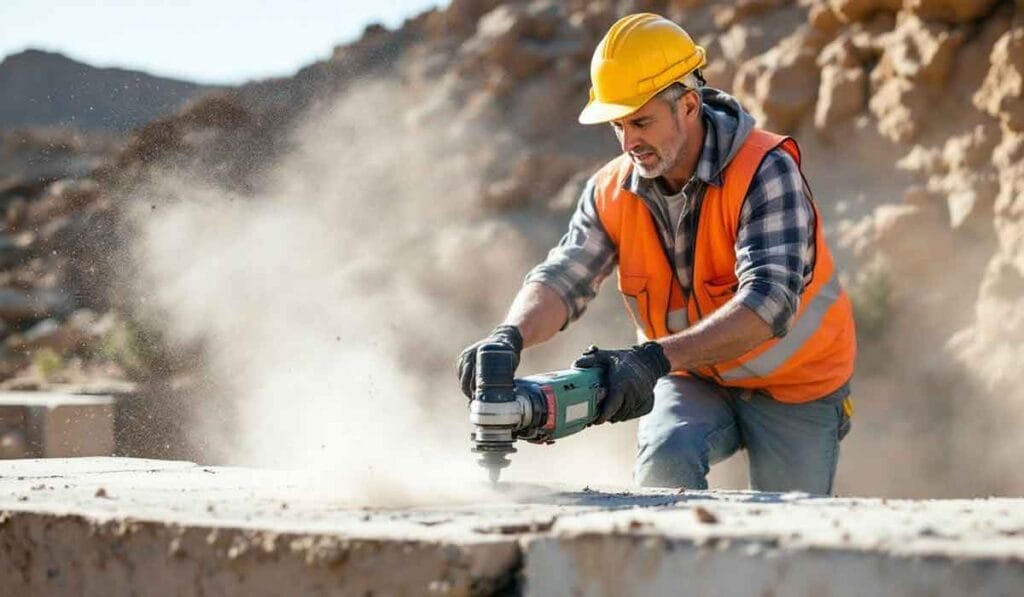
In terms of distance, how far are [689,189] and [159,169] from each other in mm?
15140

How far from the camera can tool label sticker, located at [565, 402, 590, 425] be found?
11.3ft

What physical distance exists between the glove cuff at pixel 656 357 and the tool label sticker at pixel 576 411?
10.0 inches

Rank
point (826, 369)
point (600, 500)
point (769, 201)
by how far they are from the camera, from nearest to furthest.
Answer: point (600, 500), point (769, 201), point (826, 369)

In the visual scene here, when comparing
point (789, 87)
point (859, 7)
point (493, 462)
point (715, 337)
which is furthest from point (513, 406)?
→ point (859, 7)

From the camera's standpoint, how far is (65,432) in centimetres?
815

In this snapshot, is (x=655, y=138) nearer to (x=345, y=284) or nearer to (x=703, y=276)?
(x=703, y=276)

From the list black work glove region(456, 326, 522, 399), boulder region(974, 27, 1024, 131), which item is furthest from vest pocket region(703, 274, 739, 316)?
boulder region(974, 27, 1024, 131)

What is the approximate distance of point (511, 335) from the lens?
3805 mm

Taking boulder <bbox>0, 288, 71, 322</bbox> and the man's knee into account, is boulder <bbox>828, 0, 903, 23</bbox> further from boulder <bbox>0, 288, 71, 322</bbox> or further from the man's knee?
boulder <bbox>0, 288, 71, 322</bbox>

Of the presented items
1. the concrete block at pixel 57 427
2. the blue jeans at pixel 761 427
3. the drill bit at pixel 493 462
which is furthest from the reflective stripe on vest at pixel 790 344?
the concrete block at pixel 57 427

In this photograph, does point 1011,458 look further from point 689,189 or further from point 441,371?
point 689,189

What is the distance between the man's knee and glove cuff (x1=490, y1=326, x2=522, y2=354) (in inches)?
24.1

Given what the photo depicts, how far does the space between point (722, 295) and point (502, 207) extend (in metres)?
9.63

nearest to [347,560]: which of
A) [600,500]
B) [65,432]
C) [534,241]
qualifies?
[600,500]
